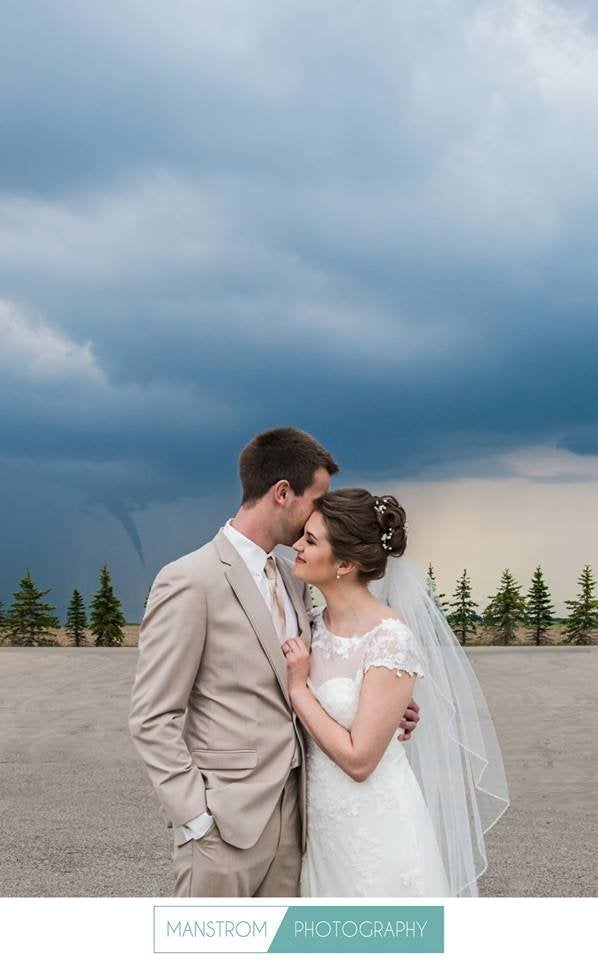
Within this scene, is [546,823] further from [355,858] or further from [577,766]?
[355,858]

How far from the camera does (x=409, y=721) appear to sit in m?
3.83

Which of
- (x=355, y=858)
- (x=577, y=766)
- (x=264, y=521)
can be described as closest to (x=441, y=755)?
(x=355, y=858)

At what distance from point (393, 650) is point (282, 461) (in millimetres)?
769

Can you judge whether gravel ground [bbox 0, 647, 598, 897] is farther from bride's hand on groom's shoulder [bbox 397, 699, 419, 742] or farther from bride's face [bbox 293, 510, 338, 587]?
bride's face [bbox 293, 510, 338, 587]

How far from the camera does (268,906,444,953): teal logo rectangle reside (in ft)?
11.3

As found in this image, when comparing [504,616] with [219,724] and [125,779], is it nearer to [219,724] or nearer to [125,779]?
[125,779]

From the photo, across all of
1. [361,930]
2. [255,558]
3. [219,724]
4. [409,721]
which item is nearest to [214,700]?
[219,724]

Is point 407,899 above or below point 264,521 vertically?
below

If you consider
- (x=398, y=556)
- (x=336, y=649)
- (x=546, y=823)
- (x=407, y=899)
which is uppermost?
(x=398, y=556)

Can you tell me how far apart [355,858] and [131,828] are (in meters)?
5.99

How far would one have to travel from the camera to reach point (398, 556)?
12.4 feet

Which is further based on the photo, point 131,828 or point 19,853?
point 131,828

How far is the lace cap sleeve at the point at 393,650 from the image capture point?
137 inches

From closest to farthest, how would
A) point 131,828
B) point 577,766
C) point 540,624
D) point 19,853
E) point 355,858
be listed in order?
point 355,858 < point 19,853 < point 131,828 < point 577,766 < point 540,624
